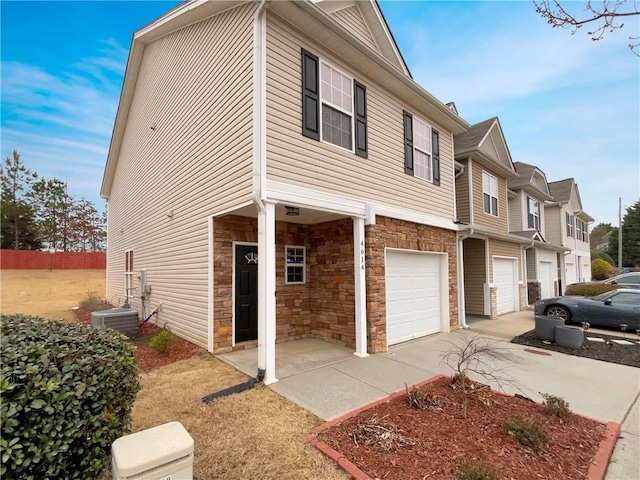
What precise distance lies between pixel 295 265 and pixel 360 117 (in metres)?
3.83

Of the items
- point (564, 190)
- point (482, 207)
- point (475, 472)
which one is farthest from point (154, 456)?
point (564, 190)

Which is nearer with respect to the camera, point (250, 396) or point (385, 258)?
point (250, 396)

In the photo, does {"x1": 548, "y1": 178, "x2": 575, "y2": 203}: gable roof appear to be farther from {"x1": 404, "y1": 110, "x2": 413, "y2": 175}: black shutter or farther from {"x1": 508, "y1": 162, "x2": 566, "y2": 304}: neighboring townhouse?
{"x1": 404, "y1": 110, "x2": 413, "y2": 175}: black shutter

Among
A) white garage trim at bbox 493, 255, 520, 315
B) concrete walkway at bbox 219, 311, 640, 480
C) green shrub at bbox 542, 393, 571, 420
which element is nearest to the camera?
green shrub at bbox 542, 393, 571, 420

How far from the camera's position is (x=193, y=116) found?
24.8 feet

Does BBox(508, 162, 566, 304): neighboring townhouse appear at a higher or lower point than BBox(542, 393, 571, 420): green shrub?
higher

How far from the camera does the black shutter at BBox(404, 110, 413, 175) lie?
8.02 metres

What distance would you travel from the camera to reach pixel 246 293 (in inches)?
270

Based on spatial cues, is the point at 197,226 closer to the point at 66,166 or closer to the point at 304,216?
the point at 304,216

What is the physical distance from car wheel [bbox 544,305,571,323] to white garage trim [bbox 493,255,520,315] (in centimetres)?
204

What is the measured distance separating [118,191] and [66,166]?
22.0 meters

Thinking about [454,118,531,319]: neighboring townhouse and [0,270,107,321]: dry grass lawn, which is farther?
[0,270,107,321]: dry grass lawn

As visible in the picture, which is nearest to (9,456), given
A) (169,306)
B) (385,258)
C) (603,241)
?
(385,258)

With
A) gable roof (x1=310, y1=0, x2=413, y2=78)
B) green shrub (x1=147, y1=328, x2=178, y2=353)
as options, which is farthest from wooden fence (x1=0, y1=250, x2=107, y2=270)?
gable roof (x1=310, y1=0, x2=413, y2=78)
